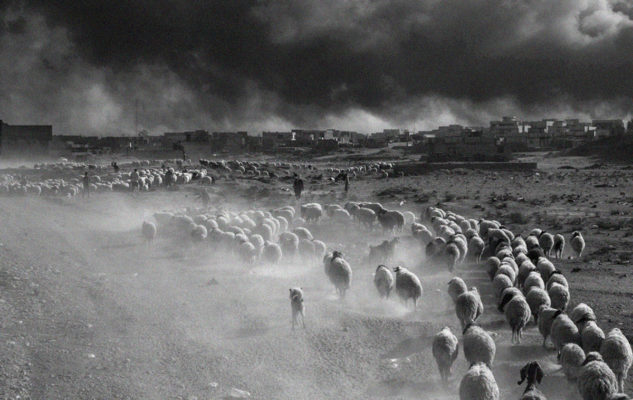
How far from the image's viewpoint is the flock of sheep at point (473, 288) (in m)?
7.59

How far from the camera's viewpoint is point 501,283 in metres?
12.0

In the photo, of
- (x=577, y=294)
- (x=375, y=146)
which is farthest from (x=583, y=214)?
(x=375, y=146)

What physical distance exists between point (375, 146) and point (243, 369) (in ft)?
326

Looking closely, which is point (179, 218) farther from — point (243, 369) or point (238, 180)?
point (238, 180)

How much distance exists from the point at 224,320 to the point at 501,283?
604 centimetres

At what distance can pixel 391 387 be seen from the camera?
26.3 ft

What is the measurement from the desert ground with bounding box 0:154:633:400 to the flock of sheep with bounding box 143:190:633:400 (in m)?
0.38

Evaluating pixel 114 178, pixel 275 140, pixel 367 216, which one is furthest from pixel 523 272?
pixel 275 140

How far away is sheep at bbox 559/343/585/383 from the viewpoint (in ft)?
26.2

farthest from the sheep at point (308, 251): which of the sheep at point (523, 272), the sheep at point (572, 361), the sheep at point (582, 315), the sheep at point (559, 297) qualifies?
the sheep at point (572, 361)

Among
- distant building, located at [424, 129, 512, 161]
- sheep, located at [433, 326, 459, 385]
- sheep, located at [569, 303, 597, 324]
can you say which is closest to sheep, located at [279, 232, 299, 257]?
sheep, located at [569, 303, 597, 324]

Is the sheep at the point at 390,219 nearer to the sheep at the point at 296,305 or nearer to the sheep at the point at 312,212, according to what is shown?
the sheep at the point at 312,212

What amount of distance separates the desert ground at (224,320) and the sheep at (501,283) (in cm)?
42

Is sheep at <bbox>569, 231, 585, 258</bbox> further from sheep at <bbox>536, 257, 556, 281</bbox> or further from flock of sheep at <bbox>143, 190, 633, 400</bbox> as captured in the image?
sheep at <bbox>536, 257, 556, 281</bbox>
